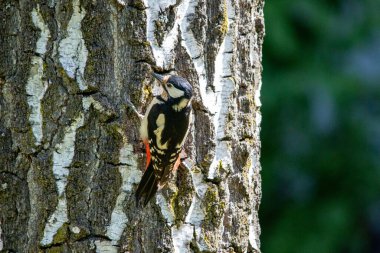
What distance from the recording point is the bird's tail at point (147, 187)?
281 cm

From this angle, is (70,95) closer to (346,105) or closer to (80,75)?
(80,75)

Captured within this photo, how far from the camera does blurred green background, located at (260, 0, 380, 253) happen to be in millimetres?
6188

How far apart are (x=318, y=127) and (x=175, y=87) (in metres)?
3.90

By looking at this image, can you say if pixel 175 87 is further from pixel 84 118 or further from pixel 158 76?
pixel 84 118

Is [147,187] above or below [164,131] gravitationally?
below

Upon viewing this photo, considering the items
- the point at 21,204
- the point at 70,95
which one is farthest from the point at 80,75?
the point at 21,204

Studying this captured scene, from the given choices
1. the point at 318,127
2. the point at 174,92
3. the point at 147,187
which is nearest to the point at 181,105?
the point at 174,92

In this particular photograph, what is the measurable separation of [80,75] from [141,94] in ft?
0.71

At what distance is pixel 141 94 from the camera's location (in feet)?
9.27

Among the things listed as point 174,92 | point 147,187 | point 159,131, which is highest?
point 174,92

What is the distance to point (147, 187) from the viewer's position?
281cm

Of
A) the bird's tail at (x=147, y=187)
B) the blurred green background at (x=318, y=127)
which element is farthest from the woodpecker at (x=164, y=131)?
the blurred green background at (x=318, y=127)

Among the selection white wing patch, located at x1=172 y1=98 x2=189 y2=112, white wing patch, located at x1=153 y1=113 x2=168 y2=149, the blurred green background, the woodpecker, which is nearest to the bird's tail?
the woodpecker

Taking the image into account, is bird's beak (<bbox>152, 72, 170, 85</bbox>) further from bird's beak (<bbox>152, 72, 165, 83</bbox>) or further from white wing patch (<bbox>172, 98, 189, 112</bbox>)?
white wing patch (<bbox>172, 98, 189, 112</bbox>)
